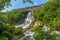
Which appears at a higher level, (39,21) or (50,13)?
(50,13)

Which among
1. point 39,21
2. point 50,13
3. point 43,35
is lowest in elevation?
point 39,21

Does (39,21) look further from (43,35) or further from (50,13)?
(43,35)

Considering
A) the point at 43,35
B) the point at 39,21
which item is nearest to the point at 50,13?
the point at 39,21

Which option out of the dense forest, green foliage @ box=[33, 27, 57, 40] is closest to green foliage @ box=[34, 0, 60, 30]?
the dense forest

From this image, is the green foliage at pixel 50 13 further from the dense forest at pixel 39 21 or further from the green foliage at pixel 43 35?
the green foliage at pixel 43 35

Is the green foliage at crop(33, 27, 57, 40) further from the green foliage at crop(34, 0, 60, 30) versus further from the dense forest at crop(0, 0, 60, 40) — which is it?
the green foliage at crop(34, 0, 60, 30)

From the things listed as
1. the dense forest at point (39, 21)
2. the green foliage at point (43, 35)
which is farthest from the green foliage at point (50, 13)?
the green foliage at point (43, 35)

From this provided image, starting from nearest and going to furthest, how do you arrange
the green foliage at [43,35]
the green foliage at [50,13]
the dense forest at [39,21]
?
the green foliage at [43,35] → the dense forest at [39,21] → the green foliage at [50,13]

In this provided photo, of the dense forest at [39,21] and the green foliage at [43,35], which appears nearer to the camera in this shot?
the green foliage at [43,35]

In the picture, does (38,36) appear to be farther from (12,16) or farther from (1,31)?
(12,16)

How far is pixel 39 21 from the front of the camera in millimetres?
18609

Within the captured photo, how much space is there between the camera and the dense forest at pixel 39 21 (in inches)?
433

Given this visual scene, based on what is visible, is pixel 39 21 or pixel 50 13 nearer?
pixel 50 13

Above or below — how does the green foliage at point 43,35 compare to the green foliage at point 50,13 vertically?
above
